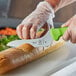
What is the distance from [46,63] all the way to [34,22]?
21 cm

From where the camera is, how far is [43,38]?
872 mm

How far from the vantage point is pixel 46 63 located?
2.66ft

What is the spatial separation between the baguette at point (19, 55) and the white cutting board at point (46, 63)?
0.6 inches

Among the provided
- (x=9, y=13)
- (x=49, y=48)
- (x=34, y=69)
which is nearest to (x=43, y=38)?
(x=49, y=48)

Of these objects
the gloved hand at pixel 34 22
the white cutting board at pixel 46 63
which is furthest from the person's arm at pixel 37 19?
the white cutting board at pixel 46 63

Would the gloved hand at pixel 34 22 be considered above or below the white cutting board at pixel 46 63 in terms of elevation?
above

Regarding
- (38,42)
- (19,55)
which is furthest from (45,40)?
(19,55)

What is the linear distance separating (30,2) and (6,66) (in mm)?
773

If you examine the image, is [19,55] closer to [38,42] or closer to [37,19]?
[38,42]

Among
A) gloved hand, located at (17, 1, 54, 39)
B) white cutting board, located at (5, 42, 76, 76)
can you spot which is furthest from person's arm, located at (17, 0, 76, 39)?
white cutting board, located at (5, 42, 76, 76)

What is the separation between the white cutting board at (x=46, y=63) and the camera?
2.43 feet

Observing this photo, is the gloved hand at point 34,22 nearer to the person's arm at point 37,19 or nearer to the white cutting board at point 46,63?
the person's arm at point 37,19

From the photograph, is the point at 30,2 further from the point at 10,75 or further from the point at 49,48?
the point at 10,75

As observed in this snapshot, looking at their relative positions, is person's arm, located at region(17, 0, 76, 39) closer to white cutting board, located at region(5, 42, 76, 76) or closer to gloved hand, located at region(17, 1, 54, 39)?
gloved hand, located at region(17, 1, 54, 39)
